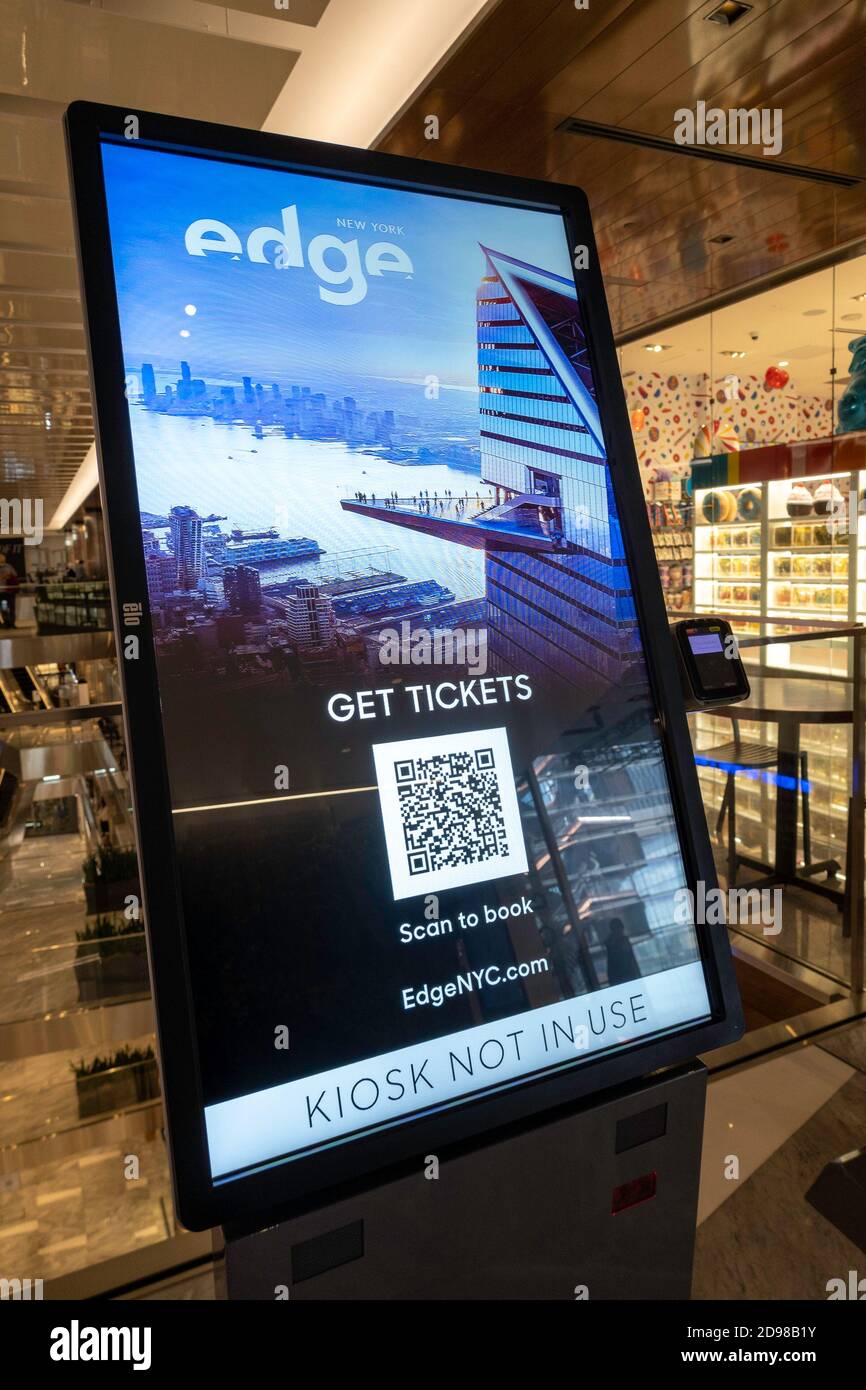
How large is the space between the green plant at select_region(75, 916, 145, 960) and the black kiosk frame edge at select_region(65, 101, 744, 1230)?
2.16m

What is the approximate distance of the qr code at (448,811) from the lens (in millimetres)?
742

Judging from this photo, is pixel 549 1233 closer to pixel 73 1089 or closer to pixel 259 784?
pixel 259 784

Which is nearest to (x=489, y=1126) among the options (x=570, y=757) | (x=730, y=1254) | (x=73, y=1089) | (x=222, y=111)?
(x=570, y=757)

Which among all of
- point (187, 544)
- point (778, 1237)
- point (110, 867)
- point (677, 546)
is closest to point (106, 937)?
point (110, 867)

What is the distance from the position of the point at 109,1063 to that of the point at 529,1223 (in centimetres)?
221

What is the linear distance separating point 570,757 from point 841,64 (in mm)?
3324

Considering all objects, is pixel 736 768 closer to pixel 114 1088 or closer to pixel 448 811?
pixel 114 1088

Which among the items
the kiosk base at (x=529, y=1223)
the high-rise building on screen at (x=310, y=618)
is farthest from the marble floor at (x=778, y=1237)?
the high-rise building on screen at (x=310, y=618)

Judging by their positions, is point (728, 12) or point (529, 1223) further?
point (728, 12)

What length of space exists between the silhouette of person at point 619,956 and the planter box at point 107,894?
2120 millimetres
